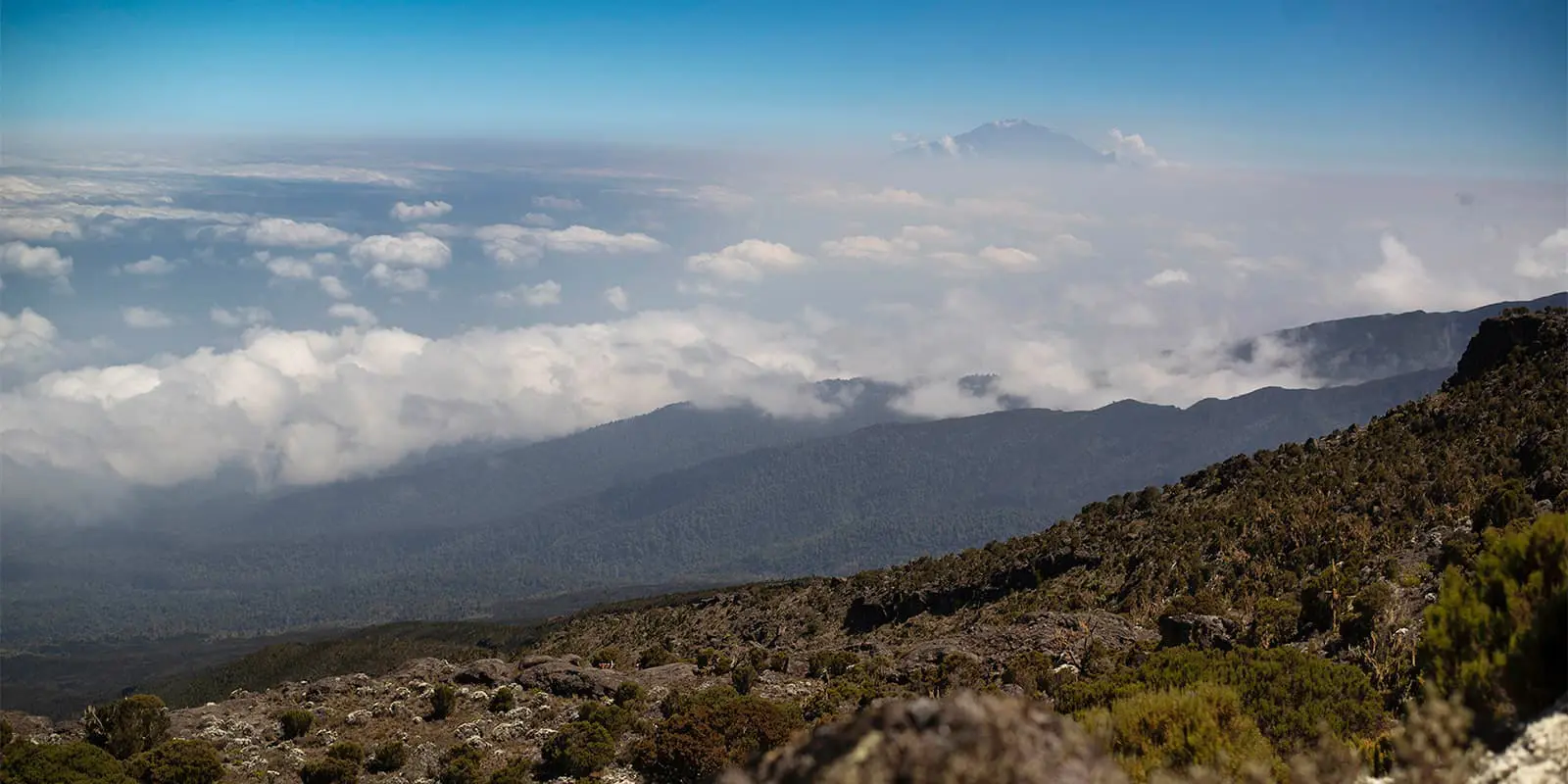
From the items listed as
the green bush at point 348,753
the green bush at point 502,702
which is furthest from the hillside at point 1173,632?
the green bush at point 348,753

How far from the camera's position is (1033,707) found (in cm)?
681

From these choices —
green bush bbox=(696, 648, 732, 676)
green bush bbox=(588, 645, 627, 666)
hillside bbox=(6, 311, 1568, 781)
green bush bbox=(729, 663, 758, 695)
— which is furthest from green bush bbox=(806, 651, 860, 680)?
green bush bbox=(588, 645, 627, 666)

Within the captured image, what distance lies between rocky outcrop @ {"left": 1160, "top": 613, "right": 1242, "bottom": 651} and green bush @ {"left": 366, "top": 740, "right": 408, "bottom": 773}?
18302mm

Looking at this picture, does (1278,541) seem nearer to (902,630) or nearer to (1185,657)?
(902,630)

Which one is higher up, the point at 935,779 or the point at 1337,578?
the point at 935,779

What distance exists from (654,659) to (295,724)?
12.7 meters

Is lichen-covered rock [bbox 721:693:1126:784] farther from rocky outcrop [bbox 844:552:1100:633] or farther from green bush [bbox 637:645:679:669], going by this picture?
rocky outcrop [bbox 844:552:1100:633]

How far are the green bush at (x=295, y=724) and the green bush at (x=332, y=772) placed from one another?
12.5ft

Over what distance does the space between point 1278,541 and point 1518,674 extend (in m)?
25.1

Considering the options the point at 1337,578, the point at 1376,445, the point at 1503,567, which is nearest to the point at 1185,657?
the point at 1503,567

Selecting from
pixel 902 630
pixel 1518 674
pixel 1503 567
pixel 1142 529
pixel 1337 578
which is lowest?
pixel 902 630

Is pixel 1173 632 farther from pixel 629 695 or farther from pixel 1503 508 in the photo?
pixel 629 695

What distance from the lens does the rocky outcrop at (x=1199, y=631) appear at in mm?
21016

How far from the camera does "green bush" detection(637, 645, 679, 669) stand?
109ft
